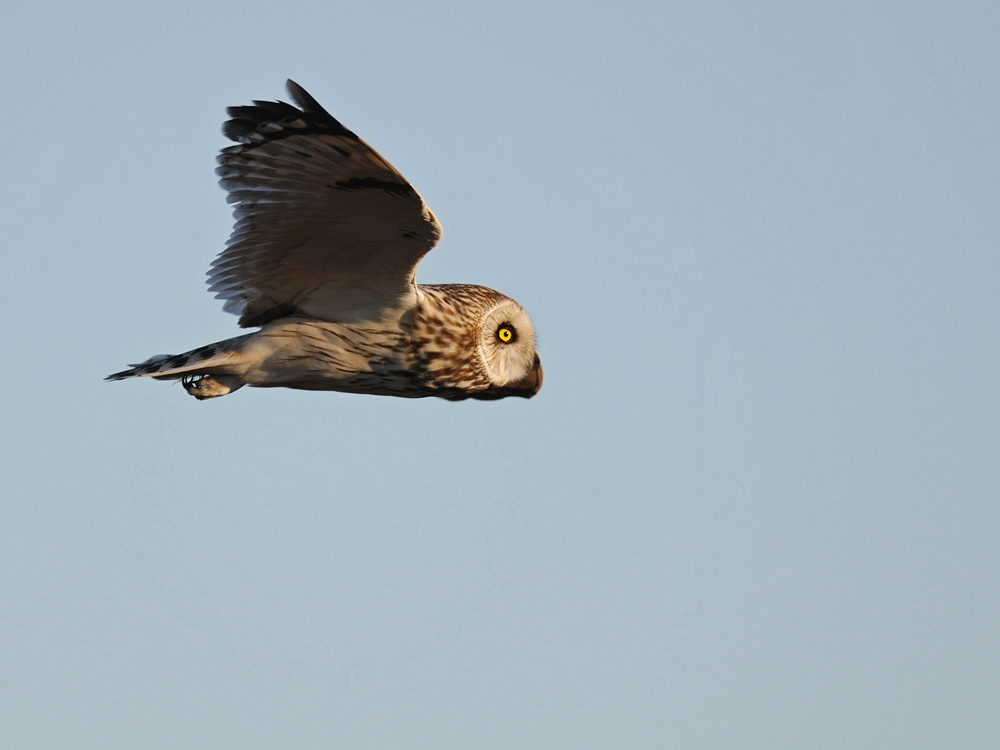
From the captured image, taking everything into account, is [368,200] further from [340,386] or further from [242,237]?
[340,386]

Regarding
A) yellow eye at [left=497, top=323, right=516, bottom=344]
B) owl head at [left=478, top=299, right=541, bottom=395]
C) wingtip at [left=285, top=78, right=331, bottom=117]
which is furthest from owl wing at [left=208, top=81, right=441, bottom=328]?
yellow eye at [left=497, top=323, right=516, bottom=344]

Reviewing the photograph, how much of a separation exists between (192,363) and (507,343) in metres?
1.59

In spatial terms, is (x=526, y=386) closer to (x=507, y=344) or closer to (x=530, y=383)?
(x=530, y=383)

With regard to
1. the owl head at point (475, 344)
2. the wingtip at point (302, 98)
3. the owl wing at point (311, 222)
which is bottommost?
the owl head at point (475, 344)

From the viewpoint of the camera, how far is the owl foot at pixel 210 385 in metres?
5.80

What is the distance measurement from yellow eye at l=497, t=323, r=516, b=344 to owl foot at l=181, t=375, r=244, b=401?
4.42 feet

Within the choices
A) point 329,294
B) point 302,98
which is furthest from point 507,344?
point 302,98

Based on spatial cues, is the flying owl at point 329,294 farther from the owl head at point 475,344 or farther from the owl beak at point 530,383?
the owl beak at point 530,383

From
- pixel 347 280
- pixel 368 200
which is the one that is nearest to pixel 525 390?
pixel 347 280

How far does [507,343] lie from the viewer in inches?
252

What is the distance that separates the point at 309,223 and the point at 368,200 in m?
Result: 0.35

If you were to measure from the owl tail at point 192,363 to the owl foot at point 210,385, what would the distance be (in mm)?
28

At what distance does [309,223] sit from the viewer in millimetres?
5461

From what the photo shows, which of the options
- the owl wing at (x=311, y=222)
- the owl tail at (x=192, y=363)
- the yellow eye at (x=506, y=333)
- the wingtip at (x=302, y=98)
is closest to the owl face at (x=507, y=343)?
the yellow eye at (x=506, y=333)
